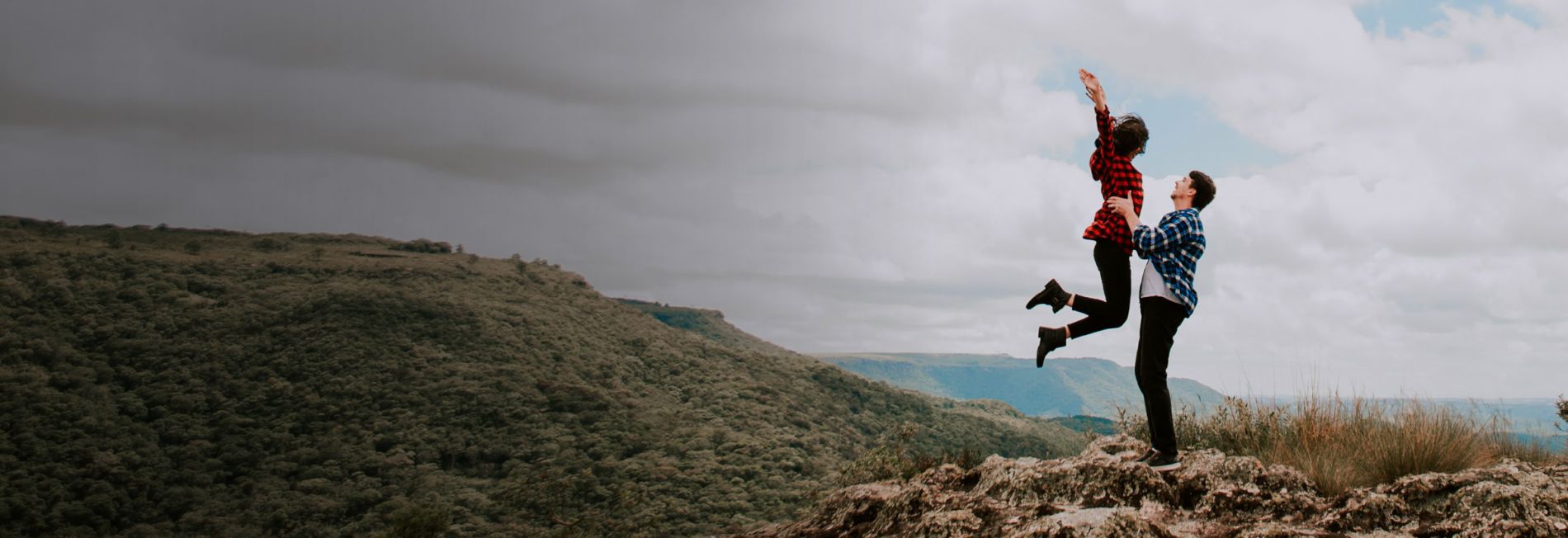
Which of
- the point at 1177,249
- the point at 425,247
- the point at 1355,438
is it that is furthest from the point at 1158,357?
the point at 425,247

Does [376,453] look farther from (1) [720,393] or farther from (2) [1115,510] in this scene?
(2) [1115,510]

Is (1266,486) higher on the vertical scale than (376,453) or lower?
higher

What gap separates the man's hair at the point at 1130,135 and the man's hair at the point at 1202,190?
41cm

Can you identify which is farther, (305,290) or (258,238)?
(258,238)

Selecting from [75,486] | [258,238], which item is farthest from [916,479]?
[258,238]

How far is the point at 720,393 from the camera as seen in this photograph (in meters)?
127

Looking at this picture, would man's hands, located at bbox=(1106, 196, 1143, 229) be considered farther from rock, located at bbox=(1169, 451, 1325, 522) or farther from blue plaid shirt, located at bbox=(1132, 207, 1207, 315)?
rock, located at bbox=(1169, 451, 1325, 522)

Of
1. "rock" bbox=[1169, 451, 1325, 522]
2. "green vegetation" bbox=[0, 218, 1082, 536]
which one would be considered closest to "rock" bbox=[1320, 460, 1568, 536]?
→ "rock" bbox=[1169, 451, 1325, 522]

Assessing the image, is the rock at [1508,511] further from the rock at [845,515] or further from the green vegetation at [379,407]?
the green vegetation at [379,407]

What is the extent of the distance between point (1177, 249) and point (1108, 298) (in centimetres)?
63

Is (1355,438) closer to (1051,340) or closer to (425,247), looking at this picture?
(1051,340)

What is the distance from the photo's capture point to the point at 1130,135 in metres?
5.85

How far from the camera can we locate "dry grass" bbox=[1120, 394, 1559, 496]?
6.17 metres

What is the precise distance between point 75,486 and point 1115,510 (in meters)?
107
